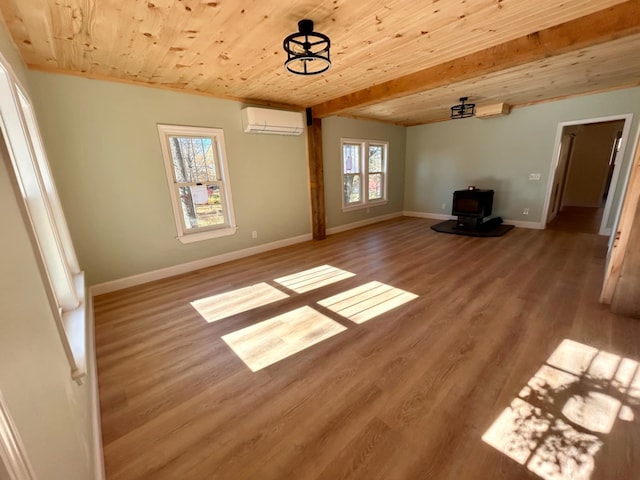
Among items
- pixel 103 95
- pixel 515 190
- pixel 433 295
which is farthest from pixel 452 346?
pixel 515 190

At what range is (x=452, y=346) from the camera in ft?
6.67

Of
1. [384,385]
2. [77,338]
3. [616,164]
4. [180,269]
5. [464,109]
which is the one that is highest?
[464,109]

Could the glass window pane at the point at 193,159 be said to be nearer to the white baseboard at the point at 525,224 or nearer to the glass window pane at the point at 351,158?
the glass window pane at the point at 351,158

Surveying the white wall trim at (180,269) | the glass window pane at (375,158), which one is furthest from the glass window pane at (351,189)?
the white wall trim at (180,269)

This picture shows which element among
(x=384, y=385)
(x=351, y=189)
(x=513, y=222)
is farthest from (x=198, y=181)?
(x=513, y=222)

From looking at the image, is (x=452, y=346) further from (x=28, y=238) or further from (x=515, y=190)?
(x=515, y=190)

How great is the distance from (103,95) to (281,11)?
7.96ft

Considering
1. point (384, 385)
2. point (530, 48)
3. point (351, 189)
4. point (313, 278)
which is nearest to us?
point (384, 385)

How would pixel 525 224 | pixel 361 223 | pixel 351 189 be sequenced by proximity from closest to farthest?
1. pixel 525 224
2. pixel 351 189
3. pixel 361 223

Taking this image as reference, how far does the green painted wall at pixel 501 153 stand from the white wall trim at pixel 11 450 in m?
6.66

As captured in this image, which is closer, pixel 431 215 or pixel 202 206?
pixel 202 206

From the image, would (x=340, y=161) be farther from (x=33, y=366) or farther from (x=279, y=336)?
(x=33, y=366)

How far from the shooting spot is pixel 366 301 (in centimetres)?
277

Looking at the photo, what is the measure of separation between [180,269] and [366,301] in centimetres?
269
